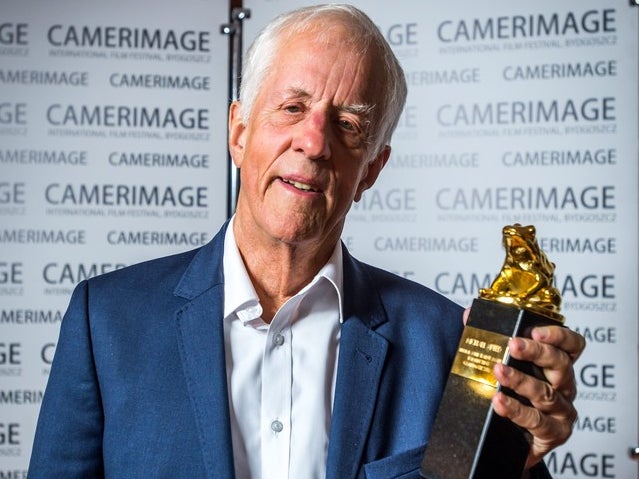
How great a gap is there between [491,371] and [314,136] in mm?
443

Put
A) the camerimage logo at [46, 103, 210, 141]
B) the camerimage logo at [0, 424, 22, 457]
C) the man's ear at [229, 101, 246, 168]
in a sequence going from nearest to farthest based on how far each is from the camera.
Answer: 1. the man's ear at [229, 101, 246, 168]
2. the camerimage logo at [0, 424, 22, 457]
3. the camerimage logo at [46, 103, 210, 141]

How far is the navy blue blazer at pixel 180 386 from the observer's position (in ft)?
3.64

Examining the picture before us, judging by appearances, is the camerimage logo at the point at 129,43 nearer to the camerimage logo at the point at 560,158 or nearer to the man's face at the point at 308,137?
the camerimage logo at the point at 560,158

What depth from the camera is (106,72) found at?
101 inches

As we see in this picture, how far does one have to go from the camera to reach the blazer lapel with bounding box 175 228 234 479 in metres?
1.08

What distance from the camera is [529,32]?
8.00 feet

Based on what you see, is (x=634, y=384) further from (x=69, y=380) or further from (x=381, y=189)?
(x=69, y=380)

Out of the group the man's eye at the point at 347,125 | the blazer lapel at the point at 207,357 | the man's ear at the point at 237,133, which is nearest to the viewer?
the blazer lapel at the point at 207,357

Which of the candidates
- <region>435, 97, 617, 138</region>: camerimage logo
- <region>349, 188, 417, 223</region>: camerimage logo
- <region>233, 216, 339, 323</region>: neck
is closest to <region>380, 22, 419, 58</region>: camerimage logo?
<region>435, 97, 617, 138</region>: camerimage logo

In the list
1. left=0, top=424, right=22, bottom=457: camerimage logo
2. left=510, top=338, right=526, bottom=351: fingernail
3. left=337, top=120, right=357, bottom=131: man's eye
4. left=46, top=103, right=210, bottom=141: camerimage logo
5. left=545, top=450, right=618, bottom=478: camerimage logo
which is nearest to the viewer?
left=510, top=338, right=526, bottom=351: fingernail

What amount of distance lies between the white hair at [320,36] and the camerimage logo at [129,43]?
1403mm

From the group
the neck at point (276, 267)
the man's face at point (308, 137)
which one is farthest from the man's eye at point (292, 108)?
the neck at point (276, 267)

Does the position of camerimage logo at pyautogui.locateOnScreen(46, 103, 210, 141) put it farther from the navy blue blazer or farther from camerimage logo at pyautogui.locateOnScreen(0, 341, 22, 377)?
the navy blue blazer

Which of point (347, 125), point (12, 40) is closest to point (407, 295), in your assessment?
point (347, 125)
